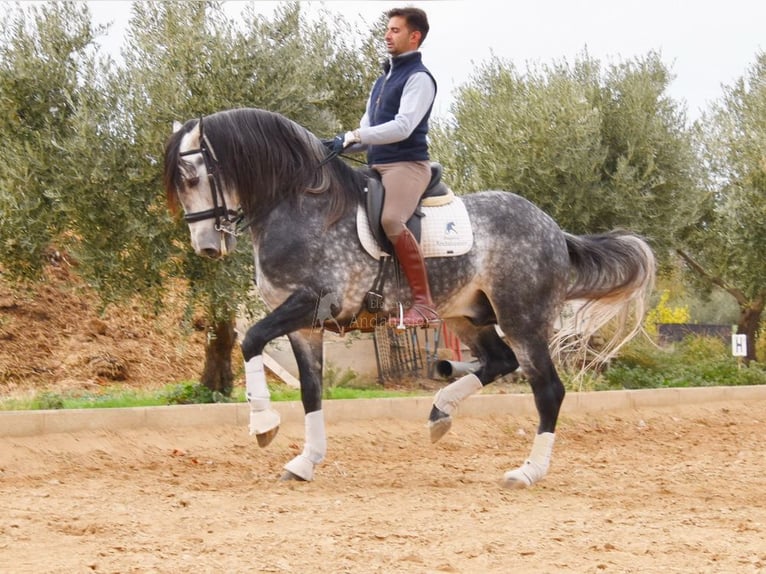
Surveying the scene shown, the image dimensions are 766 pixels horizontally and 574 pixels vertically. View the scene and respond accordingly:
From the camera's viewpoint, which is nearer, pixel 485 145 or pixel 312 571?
pixel 312 571

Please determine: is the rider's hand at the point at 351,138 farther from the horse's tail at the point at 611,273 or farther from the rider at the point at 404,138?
the horse's tail at the point at 611,273

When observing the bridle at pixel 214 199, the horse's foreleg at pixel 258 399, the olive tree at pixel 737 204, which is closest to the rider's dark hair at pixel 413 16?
the bridle at pixel 214 199

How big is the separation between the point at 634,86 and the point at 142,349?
28.9 feet

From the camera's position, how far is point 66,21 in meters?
10.1

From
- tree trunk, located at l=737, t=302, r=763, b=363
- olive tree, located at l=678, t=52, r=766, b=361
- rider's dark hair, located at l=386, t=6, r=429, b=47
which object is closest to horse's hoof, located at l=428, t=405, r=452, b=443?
rider's dark hair, located at l=386, t=6, r=429, b=47

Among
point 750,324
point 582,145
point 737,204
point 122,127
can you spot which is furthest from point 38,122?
point 750,324

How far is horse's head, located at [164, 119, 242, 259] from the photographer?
6.74 m

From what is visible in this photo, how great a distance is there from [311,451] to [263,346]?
1102 millimetres

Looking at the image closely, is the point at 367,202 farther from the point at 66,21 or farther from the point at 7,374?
the point at 7,374

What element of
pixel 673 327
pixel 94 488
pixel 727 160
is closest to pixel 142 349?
→ pixel 94 488

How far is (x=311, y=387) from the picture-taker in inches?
290

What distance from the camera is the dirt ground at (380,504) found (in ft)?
15.0

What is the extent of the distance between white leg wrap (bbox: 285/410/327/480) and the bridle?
1.54 meters

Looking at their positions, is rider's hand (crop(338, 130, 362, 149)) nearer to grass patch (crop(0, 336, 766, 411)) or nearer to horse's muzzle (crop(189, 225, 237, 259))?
horse's muzzle (crop(189, 225, 237, 259))
